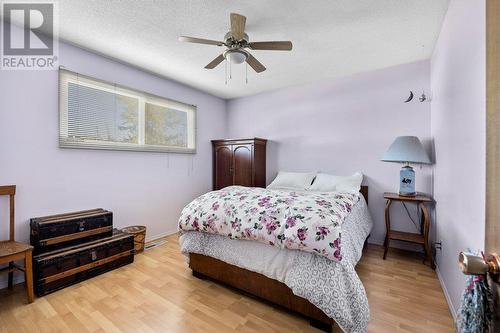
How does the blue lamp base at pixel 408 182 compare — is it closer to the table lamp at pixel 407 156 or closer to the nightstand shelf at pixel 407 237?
the table lamp at pixel 407 156

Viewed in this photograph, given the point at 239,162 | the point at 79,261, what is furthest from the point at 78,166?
the point at 239,162

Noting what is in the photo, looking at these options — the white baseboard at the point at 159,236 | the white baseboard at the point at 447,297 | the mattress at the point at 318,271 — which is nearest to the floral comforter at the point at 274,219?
the mattress at the point at 318,271

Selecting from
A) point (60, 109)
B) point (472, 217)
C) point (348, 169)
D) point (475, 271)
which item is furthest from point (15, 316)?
point (348, 169)

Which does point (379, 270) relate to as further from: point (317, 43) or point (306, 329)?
point (317, 43)

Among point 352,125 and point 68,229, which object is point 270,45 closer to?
point 352,125

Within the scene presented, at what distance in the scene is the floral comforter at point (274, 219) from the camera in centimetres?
149

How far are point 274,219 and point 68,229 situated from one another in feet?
6.76

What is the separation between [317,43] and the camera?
245cm

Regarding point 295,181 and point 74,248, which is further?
point 295,181

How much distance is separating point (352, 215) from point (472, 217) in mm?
925

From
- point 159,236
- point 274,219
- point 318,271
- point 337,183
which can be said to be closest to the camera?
point 318,271

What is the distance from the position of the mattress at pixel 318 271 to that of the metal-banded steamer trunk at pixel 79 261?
1207mm

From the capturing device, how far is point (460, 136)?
1520 mm

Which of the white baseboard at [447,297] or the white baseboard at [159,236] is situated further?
the white baseboard at [159,236]
